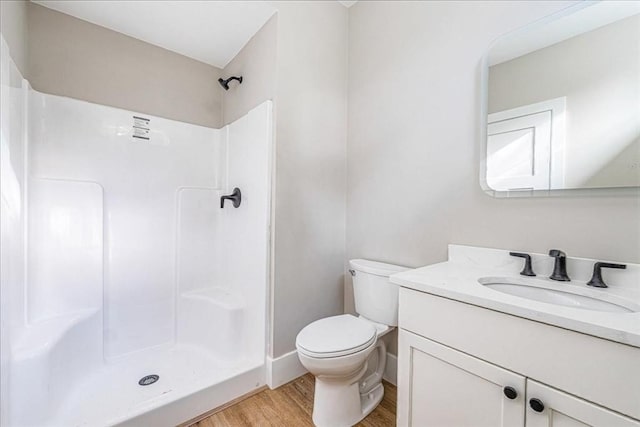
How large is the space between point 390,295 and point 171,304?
5.30ft

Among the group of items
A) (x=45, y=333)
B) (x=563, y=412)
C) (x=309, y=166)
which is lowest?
(x=45, y=333)

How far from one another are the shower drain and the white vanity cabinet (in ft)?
4.91

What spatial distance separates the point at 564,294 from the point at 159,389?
208 centimetres

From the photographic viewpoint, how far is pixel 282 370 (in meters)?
1.63

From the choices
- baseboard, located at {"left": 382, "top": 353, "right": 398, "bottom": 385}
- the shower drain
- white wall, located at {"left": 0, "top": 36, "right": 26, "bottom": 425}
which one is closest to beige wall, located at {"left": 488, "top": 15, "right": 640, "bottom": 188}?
baseboard, located at {"left": 382, "top": 353, "right": 398, "bottom": 385}

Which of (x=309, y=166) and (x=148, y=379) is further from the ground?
(x=309, y=166)

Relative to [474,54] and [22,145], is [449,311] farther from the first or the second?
[22,145]

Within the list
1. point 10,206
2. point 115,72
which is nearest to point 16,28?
point 115,72

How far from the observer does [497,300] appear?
78cm

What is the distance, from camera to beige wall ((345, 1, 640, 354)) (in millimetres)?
1054

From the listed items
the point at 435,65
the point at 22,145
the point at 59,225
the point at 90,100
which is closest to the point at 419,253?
the point at 435,65

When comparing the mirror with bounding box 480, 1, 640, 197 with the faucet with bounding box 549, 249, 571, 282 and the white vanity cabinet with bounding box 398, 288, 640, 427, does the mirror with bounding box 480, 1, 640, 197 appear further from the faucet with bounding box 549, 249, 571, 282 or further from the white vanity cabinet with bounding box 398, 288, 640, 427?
the white vanity cabinet with bounding box 398, 288, 640, 427

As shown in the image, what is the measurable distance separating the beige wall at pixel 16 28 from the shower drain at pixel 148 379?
187cm

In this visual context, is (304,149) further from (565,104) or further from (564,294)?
(564,294)
